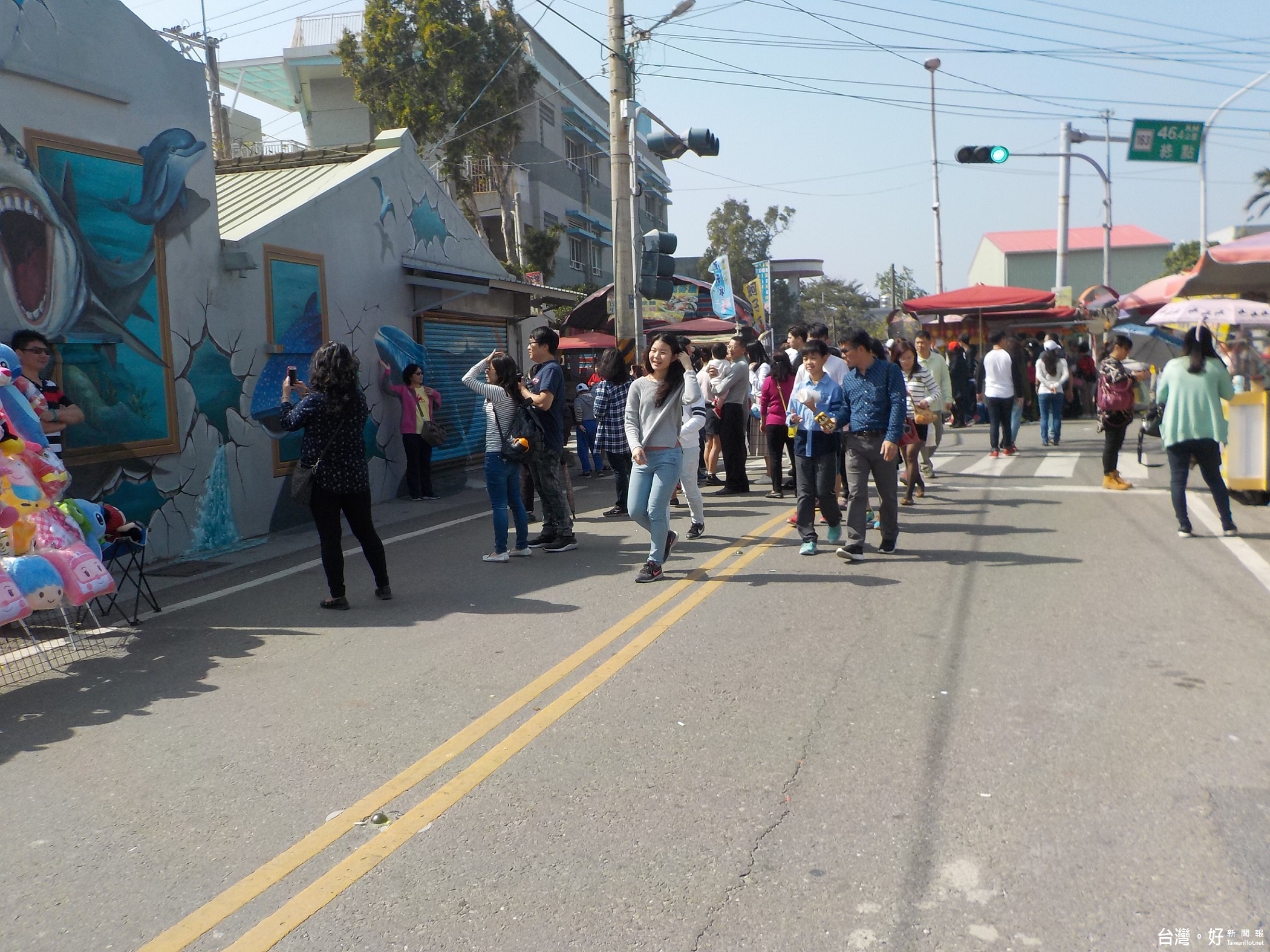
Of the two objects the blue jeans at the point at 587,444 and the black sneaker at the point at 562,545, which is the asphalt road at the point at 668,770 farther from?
the blue jeans at the point at 587,444

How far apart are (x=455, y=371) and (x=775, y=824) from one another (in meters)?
13.3

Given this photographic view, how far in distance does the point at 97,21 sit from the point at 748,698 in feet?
26.6

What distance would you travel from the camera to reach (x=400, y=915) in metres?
3.28

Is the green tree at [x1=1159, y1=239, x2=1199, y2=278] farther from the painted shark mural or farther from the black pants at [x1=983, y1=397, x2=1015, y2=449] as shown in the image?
the painted shark mural

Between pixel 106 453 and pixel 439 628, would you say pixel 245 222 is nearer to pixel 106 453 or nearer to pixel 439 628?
pixel 106 453

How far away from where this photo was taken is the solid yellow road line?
3.25 metres

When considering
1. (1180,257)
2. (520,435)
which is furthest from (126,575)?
(1180,257)

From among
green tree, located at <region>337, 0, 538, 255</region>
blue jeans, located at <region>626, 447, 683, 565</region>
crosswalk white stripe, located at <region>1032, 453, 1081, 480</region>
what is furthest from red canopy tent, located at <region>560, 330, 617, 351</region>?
blue jeans, located at <region>626, 447, 683, 565</region>

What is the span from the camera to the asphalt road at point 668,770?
3.26m

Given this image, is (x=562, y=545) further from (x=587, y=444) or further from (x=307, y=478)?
(x=587, y=444)

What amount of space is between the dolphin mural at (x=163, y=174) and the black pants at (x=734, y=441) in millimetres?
6129

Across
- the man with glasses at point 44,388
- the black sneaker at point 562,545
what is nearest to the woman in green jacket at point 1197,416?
the black sneaker at point 562,545

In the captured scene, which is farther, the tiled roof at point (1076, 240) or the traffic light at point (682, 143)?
the tiled roof at point (1076, 240)

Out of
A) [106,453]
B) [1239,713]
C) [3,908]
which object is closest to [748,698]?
[1239,713]
